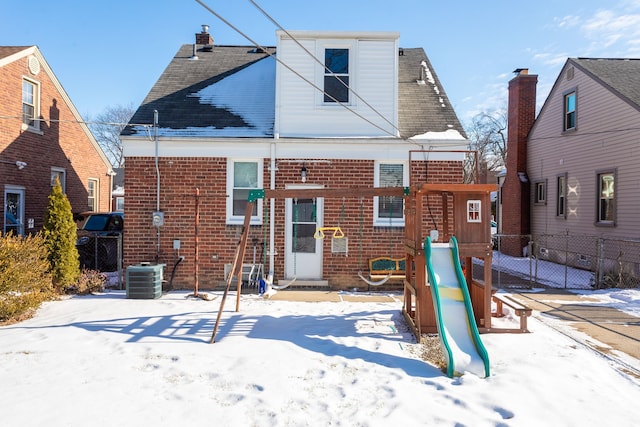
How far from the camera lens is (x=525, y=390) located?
178 inches

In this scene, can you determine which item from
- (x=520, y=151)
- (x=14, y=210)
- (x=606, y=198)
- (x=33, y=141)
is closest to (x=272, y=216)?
(x=14, y=210)

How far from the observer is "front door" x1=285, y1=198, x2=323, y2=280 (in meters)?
9.96

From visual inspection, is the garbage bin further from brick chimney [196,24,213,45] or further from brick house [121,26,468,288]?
brick chimney [196,24,213,45]

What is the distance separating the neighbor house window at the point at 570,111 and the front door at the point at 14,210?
18.7 m

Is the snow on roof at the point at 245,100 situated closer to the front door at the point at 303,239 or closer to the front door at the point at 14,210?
the front door at the point at 303,239

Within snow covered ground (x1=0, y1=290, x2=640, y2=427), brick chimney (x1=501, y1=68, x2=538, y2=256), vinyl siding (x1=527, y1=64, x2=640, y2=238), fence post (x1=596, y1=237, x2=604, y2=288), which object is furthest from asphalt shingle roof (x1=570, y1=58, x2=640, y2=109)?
snow covered ground (x1=0, y1=290, x2=640, y2=427)

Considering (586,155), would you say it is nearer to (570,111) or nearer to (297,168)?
(570,111)

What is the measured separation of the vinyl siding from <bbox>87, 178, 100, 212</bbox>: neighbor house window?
18353 mm

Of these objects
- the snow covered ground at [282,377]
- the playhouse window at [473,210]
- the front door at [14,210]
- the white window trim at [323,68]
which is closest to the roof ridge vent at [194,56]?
the white window trim at [323,68]

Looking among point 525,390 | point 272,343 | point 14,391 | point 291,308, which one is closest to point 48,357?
point 14,391

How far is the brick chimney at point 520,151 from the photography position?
17.0m

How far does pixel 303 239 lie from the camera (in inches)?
394

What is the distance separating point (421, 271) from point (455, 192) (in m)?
1.37

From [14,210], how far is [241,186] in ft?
27.2
